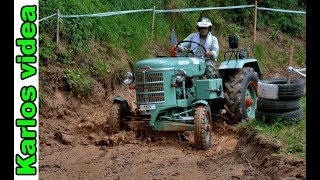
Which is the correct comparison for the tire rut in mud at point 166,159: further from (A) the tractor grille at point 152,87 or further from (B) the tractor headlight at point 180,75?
(B) the tractor headlight at point 180,75

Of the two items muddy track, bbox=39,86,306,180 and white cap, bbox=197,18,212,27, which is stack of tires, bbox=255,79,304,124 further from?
white cap, bbox=197,18,212,27

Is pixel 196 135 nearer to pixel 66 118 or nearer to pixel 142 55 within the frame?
pixel 66 118

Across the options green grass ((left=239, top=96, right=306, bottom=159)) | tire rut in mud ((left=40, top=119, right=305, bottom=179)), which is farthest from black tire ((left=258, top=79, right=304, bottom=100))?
tire rut in mud ((left=40, top=119, right=305, bottom=179))

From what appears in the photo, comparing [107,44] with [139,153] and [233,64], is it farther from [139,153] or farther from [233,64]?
[139,153]

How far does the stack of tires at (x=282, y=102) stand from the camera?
27.0 ft

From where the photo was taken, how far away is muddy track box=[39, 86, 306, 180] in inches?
279

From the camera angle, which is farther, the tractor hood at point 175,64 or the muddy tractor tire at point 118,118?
the muddy tractor tire at point 118,118

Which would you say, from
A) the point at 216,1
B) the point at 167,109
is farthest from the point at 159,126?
the point at 216,1

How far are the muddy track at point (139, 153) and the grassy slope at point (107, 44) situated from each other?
1.18 feet

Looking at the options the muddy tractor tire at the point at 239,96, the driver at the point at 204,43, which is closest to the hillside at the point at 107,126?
the muddy tractor tire at the point at 239,96

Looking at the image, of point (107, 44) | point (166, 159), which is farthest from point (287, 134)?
point (107, 44)

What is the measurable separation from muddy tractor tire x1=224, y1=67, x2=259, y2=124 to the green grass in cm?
108

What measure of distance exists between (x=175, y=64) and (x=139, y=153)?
1.66 m

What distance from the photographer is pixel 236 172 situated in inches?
279
